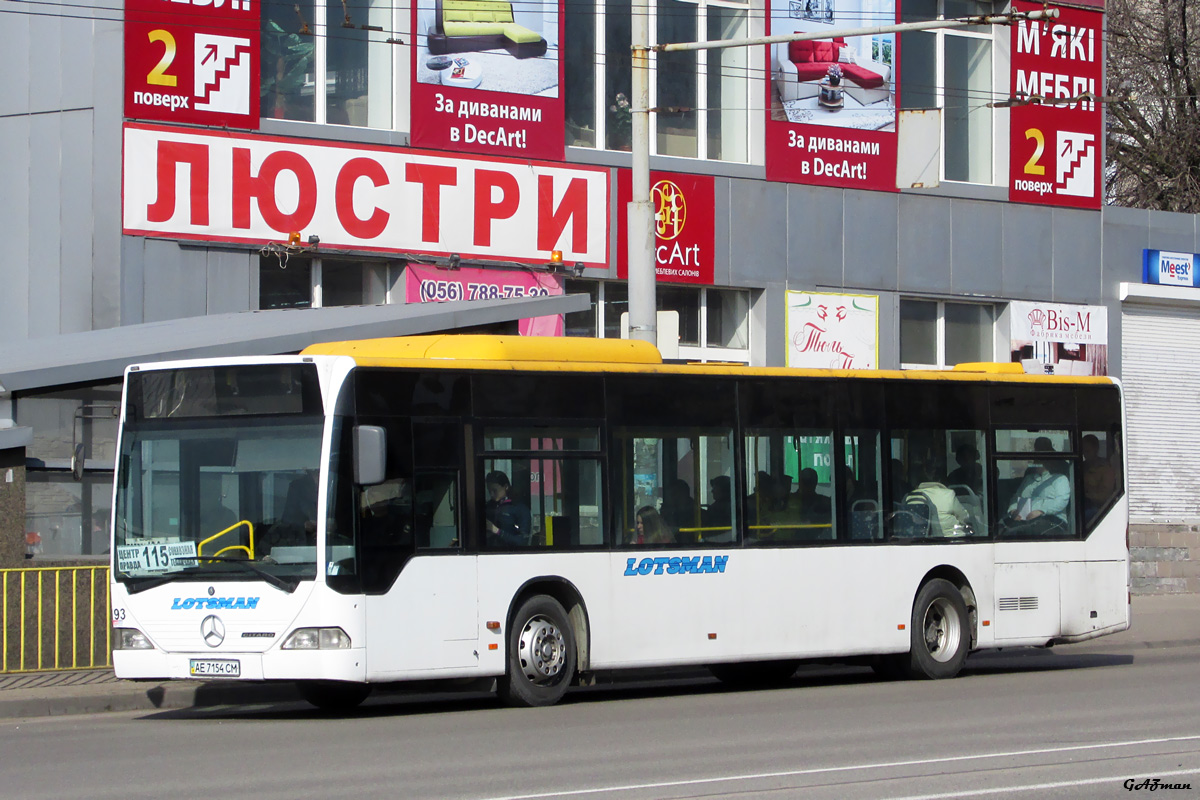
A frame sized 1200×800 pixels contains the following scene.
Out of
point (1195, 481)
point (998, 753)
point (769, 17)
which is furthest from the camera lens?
point (1195, 481)

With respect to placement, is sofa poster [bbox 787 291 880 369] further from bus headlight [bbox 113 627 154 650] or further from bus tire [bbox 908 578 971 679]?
bus headlight [bbox 113 627 154 650]

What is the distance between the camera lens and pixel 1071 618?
1606 cm

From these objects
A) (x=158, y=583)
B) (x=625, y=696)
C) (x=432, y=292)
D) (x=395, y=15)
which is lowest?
(x=625, y=696)

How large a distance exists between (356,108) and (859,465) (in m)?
9.70

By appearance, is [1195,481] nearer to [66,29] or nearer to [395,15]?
[395,15]

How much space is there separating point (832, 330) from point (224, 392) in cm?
1458

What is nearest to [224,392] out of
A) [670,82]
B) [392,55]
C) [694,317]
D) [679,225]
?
[392,55]

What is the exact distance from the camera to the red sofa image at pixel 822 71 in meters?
24.9

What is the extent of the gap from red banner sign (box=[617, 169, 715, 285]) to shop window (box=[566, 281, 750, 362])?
43cm

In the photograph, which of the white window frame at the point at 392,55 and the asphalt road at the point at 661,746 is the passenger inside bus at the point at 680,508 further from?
the white window frame at the point at 392,55

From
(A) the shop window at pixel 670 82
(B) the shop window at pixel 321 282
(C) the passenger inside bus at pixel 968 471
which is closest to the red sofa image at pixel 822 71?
(A) the shop window at pixel 670 82

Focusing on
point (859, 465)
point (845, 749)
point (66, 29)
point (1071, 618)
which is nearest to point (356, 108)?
point (66, 29)

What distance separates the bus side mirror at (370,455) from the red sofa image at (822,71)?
14.8 m

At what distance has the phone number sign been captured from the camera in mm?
19547
